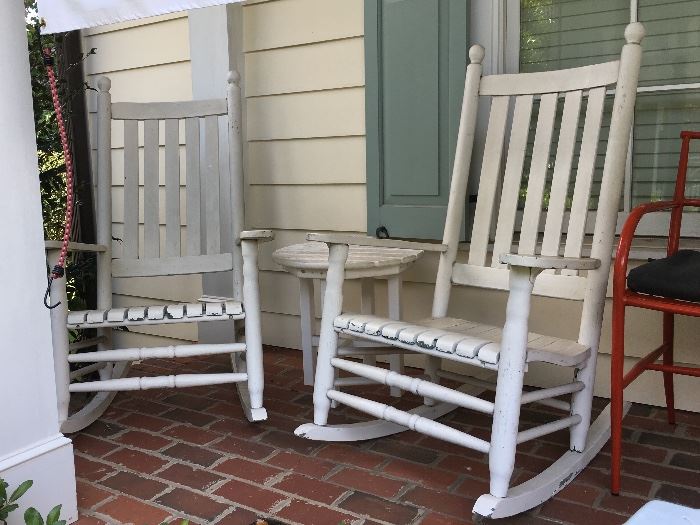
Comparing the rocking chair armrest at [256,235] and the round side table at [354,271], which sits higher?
the rocking chair armrest at [256,235]

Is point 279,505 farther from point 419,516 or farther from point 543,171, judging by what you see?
point 543,171

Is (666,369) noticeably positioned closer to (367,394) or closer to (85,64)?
(367,394)

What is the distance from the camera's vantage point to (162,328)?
3773 millimetres

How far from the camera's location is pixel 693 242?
7.50 ft

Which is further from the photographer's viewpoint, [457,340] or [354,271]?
[354,271]

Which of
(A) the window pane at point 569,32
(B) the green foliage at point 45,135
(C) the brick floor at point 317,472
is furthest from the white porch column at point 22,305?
(A) the window pane at point 569,32

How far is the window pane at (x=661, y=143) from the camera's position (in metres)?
2.29

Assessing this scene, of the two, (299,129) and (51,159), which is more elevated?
(299,129)

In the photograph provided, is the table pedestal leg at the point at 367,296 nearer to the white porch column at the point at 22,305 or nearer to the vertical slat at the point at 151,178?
the vertical slat at the point at 151,178

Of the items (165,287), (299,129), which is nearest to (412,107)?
(299,129)

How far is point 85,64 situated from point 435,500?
3.03 meters

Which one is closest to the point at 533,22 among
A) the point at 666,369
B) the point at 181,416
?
the point at 666,369

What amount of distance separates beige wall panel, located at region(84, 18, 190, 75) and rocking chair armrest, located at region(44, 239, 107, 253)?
1.23 m

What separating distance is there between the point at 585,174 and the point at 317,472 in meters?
1.16
